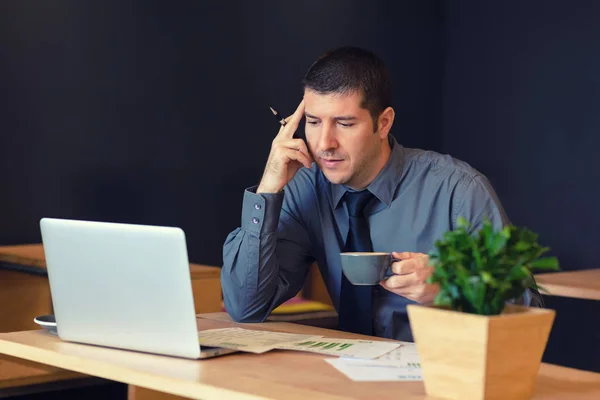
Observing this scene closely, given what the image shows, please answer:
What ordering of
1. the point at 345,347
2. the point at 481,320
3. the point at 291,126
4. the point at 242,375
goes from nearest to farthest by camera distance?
the point at 481,320 < the point at 242,375 < the point at 345,347 < the point at 291,126

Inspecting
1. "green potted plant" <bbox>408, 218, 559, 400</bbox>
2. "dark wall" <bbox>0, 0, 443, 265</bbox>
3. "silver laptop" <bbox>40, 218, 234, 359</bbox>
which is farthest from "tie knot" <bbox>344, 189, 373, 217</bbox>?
"dark wall" <bbox>0, 0, 443, 265</bbox>

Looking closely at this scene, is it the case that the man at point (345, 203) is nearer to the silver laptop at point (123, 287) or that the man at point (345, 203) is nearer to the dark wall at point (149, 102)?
the silver laptop at point (123, 287)

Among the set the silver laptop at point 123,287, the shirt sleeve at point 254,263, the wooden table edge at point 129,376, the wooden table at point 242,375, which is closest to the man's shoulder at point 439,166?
the shirt sleeve at point 254,263

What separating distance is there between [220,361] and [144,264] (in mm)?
220

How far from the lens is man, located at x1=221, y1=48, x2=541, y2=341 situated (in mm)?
2195

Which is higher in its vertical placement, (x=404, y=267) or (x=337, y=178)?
(x=337, y=178)

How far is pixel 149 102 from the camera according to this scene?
3930 millimetres

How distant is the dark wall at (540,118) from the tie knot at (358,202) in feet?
7.34

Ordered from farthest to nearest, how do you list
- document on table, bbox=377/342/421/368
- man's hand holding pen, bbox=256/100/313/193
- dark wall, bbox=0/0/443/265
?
dark wall, bbox=0/0/443/265, man's hand holding pen, bbox=256/100/313/193, document on table, bbox=377/342/421/368

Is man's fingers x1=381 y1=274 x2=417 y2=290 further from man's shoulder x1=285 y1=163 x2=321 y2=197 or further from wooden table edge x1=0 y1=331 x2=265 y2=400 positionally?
man's shoulder x1=285 y1=163 x2=321 y2=197

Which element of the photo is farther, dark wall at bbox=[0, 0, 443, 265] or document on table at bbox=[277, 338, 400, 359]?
dark wall at bbox=[0, 0, 443, 265]

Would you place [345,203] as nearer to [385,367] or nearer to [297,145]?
[297,145]

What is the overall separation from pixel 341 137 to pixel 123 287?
2.87 ft

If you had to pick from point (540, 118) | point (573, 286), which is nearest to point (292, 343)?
point (573, 286)
